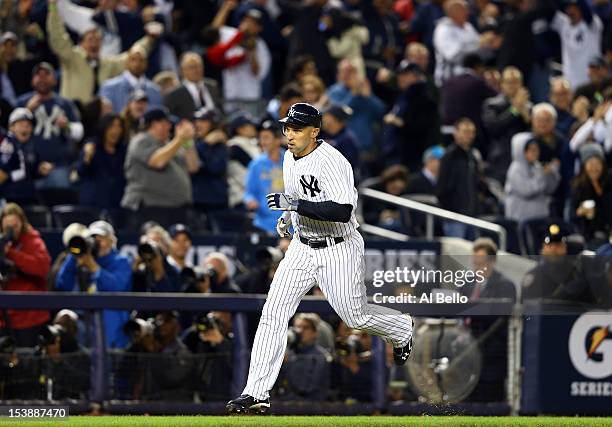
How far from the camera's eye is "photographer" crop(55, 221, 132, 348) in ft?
44.1

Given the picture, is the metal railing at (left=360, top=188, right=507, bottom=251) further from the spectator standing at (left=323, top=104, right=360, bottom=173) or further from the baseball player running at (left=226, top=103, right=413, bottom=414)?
the baseball player running at (left=226, top=103, right=413, bottom=414)

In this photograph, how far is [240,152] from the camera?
17203mm

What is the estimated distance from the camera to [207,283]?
45.2 feet

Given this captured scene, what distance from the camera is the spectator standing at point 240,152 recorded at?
17.0m

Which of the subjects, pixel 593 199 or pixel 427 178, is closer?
pixel 593 199

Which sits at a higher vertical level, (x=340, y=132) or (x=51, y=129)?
(x=340, y=132)

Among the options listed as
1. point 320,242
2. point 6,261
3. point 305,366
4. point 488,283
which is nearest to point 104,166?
point 6,261

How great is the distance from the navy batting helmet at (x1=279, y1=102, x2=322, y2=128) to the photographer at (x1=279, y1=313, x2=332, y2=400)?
3472 mm

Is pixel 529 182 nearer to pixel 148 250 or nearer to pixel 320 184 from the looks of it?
pixel 148 250

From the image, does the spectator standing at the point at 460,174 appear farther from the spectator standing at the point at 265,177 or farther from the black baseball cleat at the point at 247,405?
the black baseball cleat at the point at 247,405

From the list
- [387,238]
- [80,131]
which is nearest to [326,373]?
[387,238]

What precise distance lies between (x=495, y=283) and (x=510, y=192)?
3713 millimetres

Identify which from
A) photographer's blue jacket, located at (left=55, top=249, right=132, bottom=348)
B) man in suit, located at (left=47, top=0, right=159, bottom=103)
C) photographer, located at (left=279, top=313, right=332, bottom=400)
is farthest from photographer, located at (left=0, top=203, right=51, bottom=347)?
man in suit, located at (left=47, top=0, right=159, bottom=103)

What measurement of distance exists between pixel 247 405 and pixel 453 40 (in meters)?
10.5
